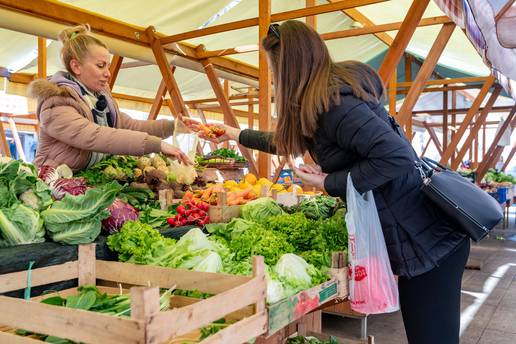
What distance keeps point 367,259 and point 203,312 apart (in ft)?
2.67

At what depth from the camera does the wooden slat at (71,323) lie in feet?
3.89

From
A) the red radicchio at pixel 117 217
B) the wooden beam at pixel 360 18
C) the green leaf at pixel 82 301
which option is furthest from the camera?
the wooden beam at pixel 360 18

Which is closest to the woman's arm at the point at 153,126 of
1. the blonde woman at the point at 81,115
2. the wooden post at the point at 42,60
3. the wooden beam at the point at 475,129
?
the blonde woman at the point at 81,115

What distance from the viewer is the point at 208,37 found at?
6.63 metres

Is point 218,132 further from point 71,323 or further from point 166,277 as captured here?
point 71,323

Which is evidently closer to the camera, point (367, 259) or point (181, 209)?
point (367, 259)

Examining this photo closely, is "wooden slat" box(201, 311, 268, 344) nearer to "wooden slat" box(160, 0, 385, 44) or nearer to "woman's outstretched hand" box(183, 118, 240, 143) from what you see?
"woman's outstretched hand" box(183, 118, 240, 143)

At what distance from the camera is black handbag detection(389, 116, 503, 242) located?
1.79m

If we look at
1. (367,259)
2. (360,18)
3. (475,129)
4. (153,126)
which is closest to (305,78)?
(367,259)

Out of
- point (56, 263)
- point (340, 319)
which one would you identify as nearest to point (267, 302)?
point (56, 263)

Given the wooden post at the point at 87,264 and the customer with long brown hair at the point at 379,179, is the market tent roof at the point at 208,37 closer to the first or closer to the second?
the customer with long brown hair at the point at 379,179

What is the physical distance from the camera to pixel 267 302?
5.66ft

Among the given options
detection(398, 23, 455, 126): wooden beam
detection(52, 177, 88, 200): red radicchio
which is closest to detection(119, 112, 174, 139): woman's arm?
detection(52, 177, 88, 200): red radicchio

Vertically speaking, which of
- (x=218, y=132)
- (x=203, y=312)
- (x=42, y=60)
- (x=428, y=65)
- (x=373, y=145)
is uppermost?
(x=42, y=60)
